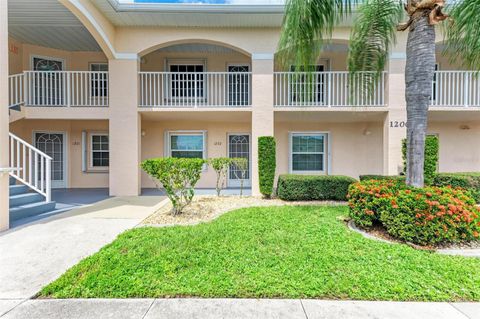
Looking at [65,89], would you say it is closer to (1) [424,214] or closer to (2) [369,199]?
(2) [369,199]

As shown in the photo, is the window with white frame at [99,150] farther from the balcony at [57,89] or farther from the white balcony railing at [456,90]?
the white balcony railing at [456,90]

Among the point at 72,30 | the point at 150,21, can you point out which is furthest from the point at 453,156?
the point at 72,30

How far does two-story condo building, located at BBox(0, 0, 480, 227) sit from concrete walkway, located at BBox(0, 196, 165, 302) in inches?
63.6

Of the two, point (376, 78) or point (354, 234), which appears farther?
point (376, 78)

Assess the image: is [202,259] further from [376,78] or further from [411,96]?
[376,78]

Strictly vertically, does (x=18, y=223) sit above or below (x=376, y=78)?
below

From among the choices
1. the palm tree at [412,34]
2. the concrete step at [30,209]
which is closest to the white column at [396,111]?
the palm tree at [412,34]

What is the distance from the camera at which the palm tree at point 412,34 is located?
503 cm

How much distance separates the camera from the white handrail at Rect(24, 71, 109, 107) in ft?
31.3

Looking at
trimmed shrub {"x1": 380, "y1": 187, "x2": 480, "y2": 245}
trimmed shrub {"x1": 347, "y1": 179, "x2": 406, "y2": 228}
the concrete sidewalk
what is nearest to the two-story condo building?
trimmed shrub {"x1": 347, "y1": 179, "x2": 406, "y2": 228}

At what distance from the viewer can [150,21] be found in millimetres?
9062

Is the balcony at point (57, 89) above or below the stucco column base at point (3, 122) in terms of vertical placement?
above

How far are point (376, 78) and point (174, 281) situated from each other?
7.39 m

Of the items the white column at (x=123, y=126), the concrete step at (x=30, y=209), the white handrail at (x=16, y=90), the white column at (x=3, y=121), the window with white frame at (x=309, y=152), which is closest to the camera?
the white column at (x=3, y=121)
